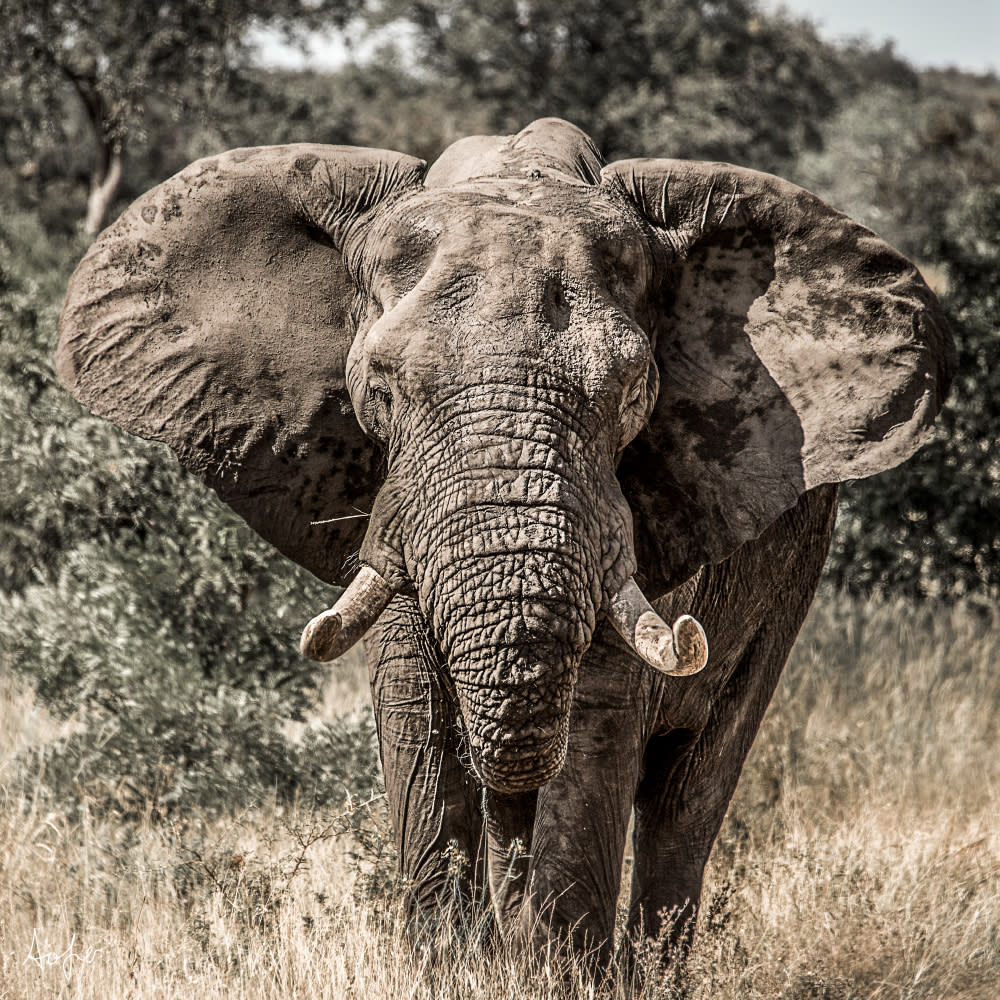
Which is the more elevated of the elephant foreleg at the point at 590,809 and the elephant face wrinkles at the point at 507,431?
the elephant face wrinkles at the point at 507,431

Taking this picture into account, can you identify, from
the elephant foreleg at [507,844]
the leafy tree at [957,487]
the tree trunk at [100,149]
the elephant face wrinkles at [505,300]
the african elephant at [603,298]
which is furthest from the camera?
the tree trunk at [100,149]

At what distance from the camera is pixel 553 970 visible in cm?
341

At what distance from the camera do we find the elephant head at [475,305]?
292cm

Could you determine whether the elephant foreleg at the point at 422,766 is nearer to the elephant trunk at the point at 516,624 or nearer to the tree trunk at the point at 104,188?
the elephant trunk at the point at 516,624

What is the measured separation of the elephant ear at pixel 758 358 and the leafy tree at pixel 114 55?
919 cm

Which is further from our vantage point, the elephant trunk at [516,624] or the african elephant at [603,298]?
the african elephant at [603,298]

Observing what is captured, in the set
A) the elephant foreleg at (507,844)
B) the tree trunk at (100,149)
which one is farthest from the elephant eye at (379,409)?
the tree trunk at (100,149)

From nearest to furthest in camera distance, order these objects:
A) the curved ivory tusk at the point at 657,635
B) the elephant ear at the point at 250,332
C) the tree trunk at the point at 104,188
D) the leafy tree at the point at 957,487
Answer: the curved ivory tusk at the point at 657,635 → the elephant ear at the point at 250,332 → the leafy tree at the point at 957,487 → the tree trunk at the point at 104,188

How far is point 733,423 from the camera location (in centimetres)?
343

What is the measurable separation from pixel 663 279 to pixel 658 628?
1081 mm

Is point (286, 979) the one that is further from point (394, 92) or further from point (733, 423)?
point (394, 92)

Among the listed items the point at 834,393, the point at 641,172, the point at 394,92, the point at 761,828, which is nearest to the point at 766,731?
the point at 761,828

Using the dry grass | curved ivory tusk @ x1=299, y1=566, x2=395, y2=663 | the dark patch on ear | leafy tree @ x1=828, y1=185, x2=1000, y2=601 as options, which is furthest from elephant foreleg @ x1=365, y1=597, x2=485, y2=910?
leafy tree @ x1=828, y1=185, x2=1000, y2=601
